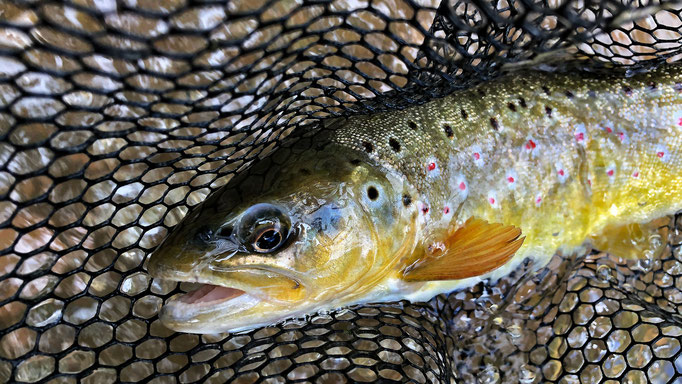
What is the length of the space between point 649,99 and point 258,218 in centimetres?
196

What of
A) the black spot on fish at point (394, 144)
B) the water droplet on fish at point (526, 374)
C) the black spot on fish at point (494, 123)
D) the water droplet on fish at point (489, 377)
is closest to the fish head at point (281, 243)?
the black spot on fish at point (394, 144)

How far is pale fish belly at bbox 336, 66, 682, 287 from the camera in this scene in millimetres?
2311

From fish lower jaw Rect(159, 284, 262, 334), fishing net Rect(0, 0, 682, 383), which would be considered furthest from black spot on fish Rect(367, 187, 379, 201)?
fish lower jaw Rect(159, 284, 262, 334)

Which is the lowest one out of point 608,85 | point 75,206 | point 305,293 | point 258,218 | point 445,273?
point 445,273

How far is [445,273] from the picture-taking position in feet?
7.50

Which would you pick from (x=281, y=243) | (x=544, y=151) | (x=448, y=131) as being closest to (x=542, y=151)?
(x=544, y=151)

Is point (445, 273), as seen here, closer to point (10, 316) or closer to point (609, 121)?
point (609, 121)

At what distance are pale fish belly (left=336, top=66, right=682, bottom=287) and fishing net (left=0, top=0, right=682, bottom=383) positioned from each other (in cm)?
14

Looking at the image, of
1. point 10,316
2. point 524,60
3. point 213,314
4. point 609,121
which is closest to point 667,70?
point 609,121

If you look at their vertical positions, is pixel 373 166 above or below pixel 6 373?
above

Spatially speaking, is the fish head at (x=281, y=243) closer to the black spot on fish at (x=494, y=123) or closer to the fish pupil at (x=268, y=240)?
the fish pupil at (x=268, y=240)

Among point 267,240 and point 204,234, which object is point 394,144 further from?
point 204,234

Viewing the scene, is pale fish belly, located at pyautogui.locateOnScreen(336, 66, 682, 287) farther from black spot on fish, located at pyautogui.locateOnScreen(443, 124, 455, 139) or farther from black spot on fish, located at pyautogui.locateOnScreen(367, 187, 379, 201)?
black spot on fish, located at pyautogui.locateOnScreen(367, 187, 379, 201)

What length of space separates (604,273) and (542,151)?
3.00ft
